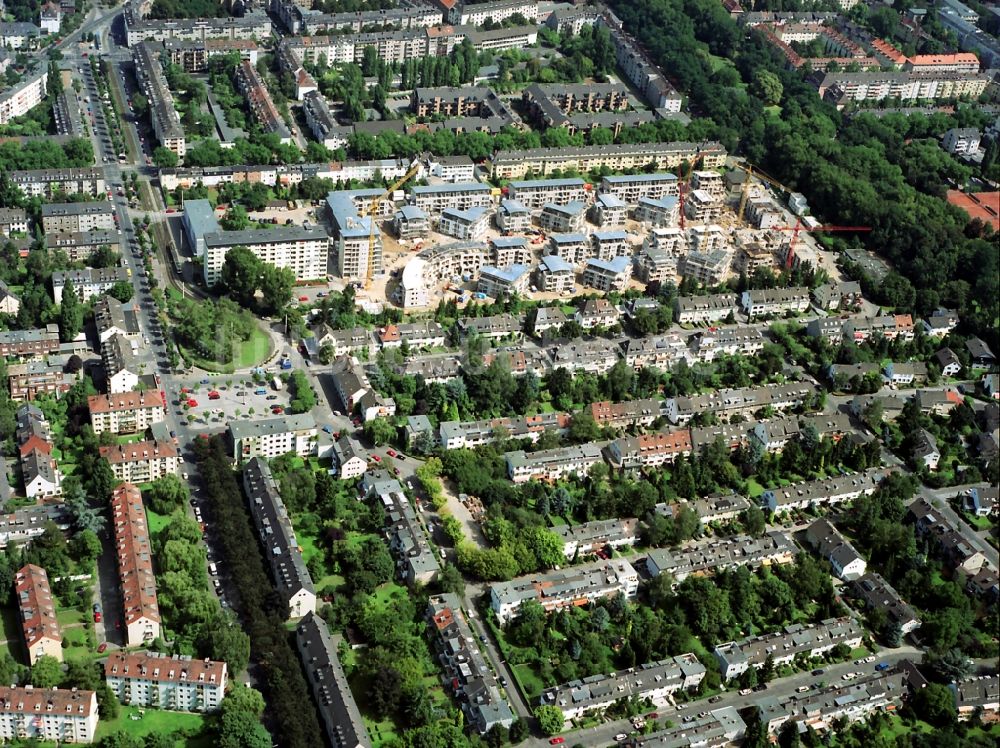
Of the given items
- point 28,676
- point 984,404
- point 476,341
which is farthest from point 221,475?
point 984,404

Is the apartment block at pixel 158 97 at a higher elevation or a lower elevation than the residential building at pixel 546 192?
higher

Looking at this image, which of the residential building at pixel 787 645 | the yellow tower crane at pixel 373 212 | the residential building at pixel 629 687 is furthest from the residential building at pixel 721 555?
the yellow tower crane at pixel 373 212

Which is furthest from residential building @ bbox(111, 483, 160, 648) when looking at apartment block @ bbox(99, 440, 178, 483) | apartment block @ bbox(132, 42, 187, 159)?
apartment block @ bbox(132, 42, 187, 159)

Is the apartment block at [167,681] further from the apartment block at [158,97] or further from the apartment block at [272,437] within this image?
the apartment block at [158,97]

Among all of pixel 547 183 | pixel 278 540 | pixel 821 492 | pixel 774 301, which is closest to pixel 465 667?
pixel 278 540

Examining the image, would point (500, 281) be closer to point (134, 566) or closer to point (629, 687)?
point (134, 566)

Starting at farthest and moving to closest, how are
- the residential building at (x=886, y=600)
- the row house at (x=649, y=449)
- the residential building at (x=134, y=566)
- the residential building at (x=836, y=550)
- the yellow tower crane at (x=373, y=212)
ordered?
1. the yellow tower crane at (x=373, y=212)
2. the row house at (x=649, y=449)
3. the residential building at (x=836, y=550)
4. the residential building at (x=886, y=600)
5. the residential building at (x=134, y=566)

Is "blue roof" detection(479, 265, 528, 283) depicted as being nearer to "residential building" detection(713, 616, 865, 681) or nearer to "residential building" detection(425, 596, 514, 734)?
"residential building" detection(425, 596, 514, 734)
